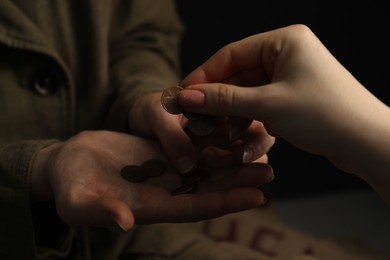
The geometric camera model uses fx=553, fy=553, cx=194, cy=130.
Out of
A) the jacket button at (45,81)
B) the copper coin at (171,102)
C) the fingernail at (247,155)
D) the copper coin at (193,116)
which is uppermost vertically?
the copper coin at (171,102)

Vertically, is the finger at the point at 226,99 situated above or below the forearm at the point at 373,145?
above

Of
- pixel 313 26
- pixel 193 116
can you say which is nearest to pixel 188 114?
pixel 193 116

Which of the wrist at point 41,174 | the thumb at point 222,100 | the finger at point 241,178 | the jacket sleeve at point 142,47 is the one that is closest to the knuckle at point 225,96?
the thumb at point 222,100

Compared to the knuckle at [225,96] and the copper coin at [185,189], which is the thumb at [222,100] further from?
the copper coin at [185,189]

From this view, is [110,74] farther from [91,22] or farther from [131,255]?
[131,255]

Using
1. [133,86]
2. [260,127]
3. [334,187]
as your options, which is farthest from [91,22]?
[334,187]

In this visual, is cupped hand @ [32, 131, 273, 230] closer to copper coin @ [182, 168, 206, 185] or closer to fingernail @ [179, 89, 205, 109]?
copper coin @ [182, 168, 206, 185]

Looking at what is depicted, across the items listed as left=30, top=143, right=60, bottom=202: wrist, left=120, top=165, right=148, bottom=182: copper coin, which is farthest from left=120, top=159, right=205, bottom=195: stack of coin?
left=30, top=143, right=60, bottom=202: wrist
